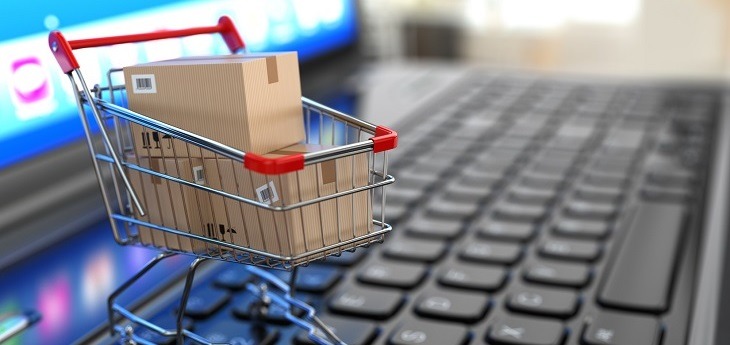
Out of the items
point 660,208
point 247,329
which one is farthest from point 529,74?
point 247,329

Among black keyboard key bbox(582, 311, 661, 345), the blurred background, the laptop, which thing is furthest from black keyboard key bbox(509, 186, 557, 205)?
the blurred background

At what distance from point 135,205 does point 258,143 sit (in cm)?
9

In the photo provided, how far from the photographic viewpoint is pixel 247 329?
48cm

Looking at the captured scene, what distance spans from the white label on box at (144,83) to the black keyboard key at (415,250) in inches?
11.4

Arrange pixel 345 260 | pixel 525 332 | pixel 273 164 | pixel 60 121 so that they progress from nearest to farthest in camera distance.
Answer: pixel 273 164 < pixel 525 332 < pixel 345 260 < pixel 60 121

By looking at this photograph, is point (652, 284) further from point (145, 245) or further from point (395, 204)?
point (145, 245)

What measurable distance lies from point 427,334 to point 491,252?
0.15 m

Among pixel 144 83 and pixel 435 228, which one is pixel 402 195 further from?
pixel 144 83

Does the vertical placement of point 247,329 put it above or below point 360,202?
below

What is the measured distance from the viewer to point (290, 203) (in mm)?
342

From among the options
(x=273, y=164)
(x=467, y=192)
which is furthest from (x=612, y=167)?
(x=273, y=164)

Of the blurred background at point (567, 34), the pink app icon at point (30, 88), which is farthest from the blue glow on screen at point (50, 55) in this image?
the blurred background at point (567, 34)

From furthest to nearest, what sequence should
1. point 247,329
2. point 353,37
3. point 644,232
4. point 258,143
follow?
point 353,37 < point 644,232 < point 247,329 < point 258,143

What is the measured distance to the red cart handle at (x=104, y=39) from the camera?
358 mm
